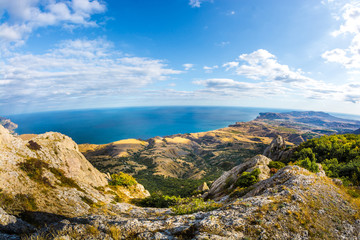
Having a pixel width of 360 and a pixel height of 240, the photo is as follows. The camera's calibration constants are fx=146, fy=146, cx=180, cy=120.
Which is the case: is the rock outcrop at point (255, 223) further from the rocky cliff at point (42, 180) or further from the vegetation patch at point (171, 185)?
the vegetation patch at point (171, 185)

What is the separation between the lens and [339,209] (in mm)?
12617

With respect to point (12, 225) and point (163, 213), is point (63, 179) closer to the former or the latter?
point (12, 225)

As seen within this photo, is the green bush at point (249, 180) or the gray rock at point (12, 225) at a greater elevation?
the gray rock at point (12, 225)

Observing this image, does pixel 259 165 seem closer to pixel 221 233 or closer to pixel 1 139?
pixel 221 233

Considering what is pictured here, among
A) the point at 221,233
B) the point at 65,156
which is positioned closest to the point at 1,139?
the point at 65,156

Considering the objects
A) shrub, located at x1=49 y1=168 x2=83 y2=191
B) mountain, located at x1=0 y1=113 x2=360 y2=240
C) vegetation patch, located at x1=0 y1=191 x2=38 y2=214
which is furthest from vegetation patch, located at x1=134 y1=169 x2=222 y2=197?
vegetation patch, located at x1=0 y1=191 x2=38 y2=214

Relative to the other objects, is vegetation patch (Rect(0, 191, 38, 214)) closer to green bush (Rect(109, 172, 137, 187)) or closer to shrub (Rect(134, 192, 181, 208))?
shrub (Rect(134, 192, 181, 208))

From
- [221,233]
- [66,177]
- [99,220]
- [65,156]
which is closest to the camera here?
[221,233]

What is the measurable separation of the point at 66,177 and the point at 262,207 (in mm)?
30178

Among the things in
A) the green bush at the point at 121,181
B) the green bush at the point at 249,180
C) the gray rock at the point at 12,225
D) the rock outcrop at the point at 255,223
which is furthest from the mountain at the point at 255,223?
the green bush at the point at 121,181

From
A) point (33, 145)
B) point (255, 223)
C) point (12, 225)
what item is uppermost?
point (33, 145)

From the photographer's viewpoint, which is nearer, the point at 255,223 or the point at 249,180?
the point at 255,223

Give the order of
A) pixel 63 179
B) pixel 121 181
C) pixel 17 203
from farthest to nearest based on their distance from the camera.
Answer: pixel 121 181, pixel 63 179, pixel 17 203

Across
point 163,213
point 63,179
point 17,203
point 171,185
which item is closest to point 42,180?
point 63,179
